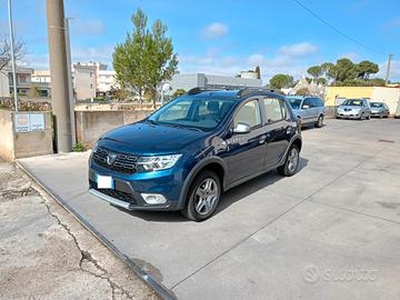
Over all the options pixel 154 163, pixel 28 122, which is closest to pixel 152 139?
pixel 154 163

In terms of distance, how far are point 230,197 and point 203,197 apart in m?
1.03

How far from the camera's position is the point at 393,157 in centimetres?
839

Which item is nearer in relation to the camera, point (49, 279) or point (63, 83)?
point (49, 279)

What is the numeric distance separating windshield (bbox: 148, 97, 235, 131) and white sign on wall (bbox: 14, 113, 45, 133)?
384 cm

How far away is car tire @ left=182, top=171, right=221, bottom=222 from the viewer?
3666mm

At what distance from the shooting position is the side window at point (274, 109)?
5066 mm

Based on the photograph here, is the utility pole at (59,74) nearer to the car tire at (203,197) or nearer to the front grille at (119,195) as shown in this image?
the front grille at (119,195)

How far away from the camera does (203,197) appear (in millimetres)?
3848

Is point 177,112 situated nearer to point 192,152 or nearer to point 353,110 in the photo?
point 192,152

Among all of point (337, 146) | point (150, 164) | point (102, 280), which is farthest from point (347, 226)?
point (337, 146)

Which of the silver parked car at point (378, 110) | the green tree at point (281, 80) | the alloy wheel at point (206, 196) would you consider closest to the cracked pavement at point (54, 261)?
the alloy wheel at point (206, 196)

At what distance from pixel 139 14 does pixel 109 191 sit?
83.9 feet

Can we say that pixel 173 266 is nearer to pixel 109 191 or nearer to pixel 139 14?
pixel 109 191

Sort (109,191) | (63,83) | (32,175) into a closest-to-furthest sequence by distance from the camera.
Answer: (109,191)
(32,175)
(63,83)
